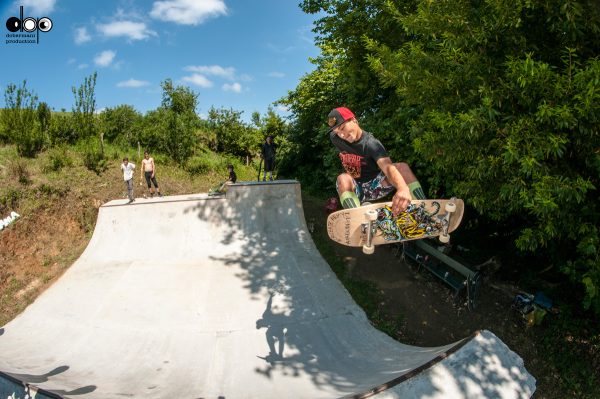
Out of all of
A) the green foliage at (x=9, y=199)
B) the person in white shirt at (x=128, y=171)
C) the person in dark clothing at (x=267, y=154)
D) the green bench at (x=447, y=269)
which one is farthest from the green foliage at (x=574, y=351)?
the green foliage at (x=9, y=199)

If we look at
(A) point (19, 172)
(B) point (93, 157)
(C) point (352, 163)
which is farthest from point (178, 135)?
(C) point (352, 163)

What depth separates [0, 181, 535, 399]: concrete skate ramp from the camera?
4.86 meters

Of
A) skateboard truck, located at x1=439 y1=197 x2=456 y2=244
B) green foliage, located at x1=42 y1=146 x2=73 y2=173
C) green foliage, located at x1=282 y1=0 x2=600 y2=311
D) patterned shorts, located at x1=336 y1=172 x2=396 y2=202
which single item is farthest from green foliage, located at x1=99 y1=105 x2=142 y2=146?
skateboard truck, located at x1=439 y1=197 x2=456 y2=244

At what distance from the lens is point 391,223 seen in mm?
4613

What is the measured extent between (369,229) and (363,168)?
0.78 m

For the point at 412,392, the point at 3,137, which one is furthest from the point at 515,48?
the point at 3,137

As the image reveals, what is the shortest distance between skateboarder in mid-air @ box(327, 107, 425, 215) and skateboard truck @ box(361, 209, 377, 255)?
0.84 feet

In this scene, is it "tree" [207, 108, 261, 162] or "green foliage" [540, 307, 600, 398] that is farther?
"tree" [207, 108, 261, 162]

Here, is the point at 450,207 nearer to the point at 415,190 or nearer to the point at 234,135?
the point at 415,190

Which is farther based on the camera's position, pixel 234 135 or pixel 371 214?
pixel 234 135

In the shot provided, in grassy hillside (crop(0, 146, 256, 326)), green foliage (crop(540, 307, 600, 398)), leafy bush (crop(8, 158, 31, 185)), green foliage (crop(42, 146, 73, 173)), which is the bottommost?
green foliage (crop(540, 307, 600, 398))

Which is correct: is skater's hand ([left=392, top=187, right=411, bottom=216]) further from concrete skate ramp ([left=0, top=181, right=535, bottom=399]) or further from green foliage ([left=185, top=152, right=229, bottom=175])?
green foliage ([left=185, top=152, right=229, bottom=175])

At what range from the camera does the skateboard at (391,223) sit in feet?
14.6

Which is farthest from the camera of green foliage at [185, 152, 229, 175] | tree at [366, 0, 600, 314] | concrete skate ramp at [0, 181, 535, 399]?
green foliage at [185, 152, 229, 175]
